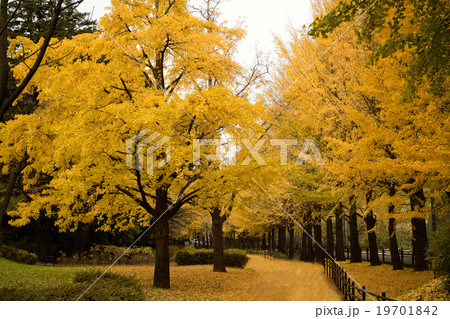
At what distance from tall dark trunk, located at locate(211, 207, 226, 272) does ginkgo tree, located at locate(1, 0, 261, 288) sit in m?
6.43

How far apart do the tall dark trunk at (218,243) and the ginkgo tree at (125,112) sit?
6434 millimetres

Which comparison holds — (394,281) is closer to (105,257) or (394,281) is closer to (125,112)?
(125,112)

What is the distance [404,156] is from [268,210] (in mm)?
18760

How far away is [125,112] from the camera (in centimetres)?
1015

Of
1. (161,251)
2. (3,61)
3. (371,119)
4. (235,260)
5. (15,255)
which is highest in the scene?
(3,61)

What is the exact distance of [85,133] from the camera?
10.2 meters

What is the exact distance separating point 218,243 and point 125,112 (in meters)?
11.5

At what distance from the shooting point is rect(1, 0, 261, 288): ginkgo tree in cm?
1011

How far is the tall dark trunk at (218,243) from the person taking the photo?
64.0ft

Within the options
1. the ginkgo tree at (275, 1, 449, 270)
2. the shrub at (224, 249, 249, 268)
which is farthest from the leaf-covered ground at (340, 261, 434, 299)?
the shrub at (224, 249, 249, 268)

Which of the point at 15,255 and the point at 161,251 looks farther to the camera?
the point at 15,255

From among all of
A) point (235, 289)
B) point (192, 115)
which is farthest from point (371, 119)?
point (235, 289)

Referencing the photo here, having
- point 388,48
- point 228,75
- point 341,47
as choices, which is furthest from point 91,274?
point 341,47

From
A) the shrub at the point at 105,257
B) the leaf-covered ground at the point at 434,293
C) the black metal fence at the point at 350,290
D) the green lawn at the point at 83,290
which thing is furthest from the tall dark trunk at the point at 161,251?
the shrub at the point at 105,257
